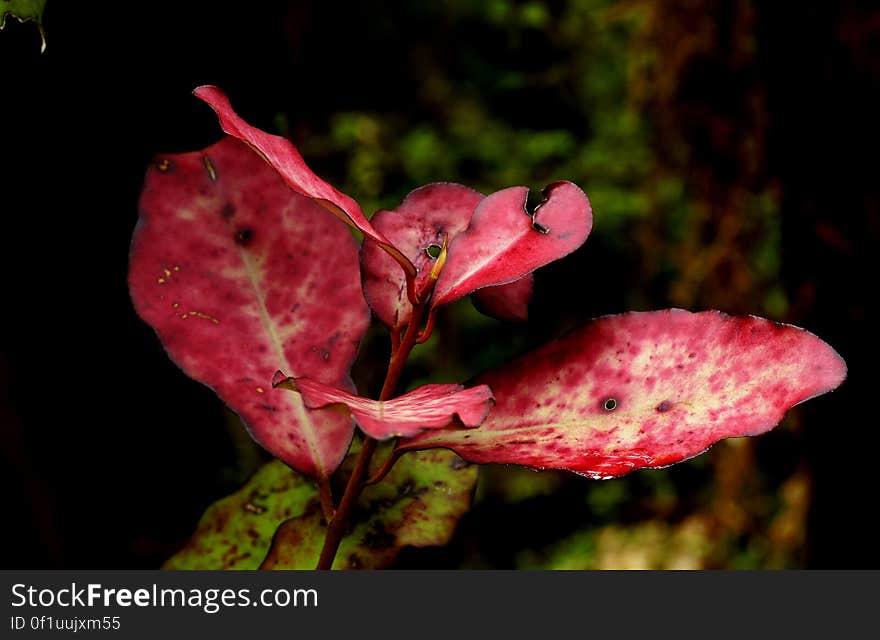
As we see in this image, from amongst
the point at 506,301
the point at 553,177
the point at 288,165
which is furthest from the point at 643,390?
the point at 553,177

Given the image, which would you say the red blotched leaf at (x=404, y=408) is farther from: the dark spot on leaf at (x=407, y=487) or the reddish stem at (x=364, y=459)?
the dark spot on leaf at (x=407, y=487)

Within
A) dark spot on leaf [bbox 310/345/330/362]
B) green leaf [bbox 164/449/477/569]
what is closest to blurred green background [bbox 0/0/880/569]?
green leaf [bbox 164/449/477/569]

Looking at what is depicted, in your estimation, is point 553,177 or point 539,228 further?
point 553,177

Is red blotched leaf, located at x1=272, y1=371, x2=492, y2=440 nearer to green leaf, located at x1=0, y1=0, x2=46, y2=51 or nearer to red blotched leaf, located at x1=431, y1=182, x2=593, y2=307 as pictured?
red blotched leaf, located at x1=431, y1=182, x2=593, y2=307

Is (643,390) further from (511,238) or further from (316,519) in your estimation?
(316,519)

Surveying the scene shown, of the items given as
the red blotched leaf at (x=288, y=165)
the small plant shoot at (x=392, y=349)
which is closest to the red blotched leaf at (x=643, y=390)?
the small plant shoot at (x=392, y=349)

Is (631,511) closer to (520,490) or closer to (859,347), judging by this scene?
(520,490)

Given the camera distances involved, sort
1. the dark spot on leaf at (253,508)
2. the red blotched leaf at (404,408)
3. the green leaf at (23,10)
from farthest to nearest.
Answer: the dark spot on leaf at (253,508) → the green leaf at (23,10) → the red blotched leaf at (404,408)
